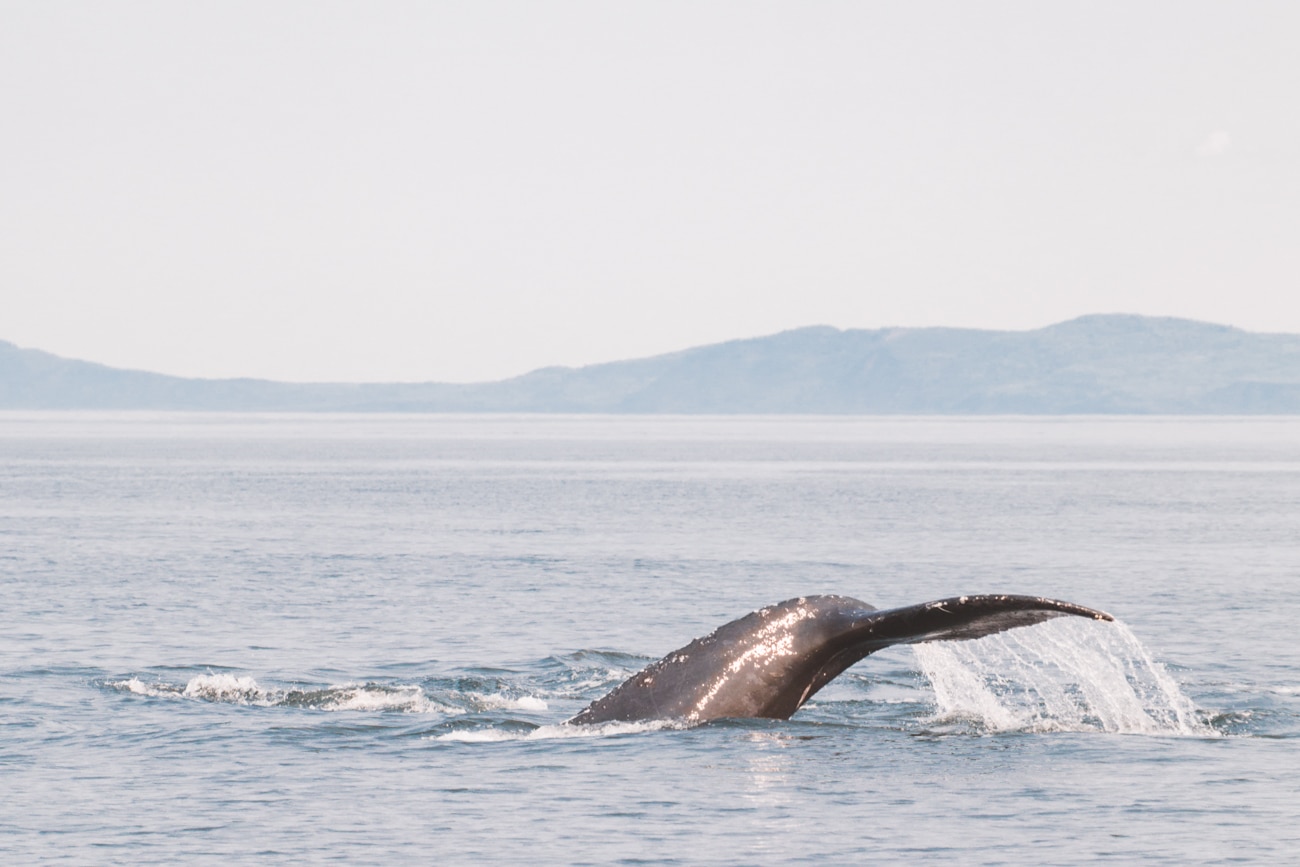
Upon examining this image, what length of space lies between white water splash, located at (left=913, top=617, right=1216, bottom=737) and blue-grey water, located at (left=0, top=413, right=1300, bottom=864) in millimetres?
82

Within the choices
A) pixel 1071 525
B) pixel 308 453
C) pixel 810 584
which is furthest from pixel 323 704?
pixel 308 453

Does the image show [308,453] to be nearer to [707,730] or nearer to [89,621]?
[89,621]

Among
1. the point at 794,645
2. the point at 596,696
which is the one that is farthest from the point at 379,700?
the point at 794,645

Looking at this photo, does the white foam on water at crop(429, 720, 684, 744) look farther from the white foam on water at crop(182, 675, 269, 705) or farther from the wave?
the white foam on water at crop(182, 675, 269, 705)

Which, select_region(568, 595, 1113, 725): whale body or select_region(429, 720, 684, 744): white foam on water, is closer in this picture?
select_region(568, 595, 1113, 725): whale body

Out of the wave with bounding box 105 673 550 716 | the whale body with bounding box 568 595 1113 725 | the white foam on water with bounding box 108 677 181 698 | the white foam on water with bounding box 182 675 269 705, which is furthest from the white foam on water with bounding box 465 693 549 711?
the whale body with bounding box 568 595 1113 725

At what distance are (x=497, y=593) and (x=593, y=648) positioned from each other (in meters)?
8.05

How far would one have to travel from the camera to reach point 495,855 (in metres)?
12.6

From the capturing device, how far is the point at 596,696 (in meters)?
19.9

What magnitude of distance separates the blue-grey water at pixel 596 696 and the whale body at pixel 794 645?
447 millimetres

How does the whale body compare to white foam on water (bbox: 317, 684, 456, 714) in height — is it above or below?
above

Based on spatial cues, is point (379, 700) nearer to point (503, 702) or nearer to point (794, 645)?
point (503, 702)

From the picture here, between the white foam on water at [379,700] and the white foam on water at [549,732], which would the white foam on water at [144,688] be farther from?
the white foam on water at [549,732]

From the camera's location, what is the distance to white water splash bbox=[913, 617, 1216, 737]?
702 inches
